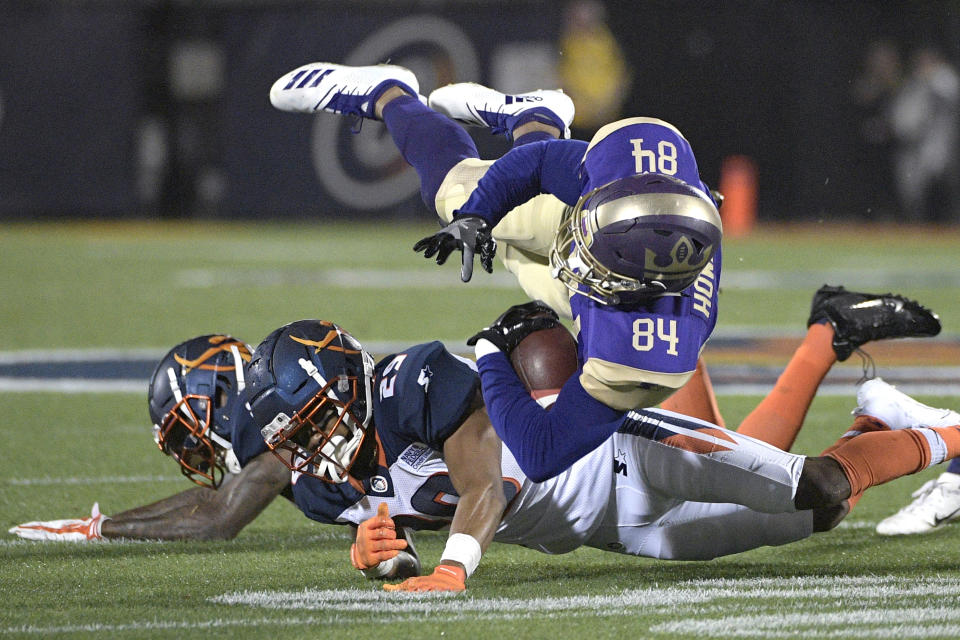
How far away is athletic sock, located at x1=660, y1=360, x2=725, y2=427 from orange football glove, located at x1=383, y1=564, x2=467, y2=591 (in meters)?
1.24

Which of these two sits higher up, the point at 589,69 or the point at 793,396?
the point at 589,69

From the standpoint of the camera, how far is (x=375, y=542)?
3557 mm

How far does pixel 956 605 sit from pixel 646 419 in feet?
2.83

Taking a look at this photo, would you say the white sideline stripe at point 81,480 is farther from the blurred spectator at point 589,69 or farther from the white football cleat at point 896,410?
the blurred spectator at point 589,69

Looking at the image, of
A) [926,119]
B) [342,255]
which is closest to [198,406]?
[342,255]

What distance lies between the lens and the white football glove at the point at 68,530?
429cm

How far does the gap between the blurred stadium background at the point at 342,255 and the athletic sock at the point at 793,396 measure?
0.34m

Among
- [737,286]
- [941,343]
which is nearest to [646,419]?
[941,343]

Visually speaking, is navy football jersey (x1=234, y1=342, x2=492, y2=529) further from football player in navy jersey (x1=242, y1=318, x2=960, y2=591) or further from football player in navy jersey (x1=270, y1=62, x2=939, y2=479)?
football player in navy jersey (x1=270, y1=62, x2=939, y2=479)

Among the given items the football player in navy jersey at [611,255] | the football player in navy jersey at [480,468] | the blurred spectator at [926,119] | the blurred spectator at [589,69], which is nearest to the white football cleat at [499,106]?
the football player in navy jersey at [611,255]

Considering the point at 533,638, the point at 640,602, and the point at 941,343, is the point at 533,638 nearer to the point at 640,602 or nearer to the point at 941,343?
the point at 640,602

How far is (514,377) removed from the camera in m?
3.62

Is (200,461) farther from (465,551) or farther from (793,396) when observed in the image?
(793,396)

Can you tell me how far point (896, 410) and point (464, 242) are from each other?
1.38 metres
